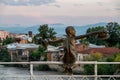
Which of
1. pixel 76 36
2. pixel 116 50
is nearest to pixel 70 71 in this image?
pixel 76 36

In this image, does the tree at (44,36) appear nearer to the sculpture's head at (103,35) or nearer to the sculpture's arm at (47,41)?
the sculpture's arm at (47,41)

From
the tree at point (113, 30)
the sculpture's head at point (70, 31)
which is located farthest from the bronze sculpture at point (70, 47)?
the tree at point (113, 30)

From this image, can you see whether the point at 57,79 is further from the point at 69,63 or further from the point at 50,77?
the point at 69,63

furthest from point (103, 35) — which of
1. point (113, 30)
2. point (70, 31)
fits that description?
point (113, 30)

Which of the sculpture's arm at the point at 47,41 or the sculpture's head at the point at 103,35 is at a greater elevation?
the sculpture's head at the point at 103,35

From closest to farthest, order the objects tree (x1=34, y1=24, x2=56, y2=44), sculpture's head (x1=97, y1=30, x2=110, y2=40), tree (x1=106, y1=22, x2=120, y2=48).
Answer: sculpture's head (x1=97, y1=30, x2=110, y2=40) < tree (x1=34, y1=24, x2=56, y2=44) < tree (x1=106, y1=22, x2=120, y2=48)

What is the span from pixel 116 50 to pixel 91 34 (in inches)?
891

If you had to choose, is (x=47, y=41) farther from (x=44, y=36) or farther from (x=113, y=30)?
(x=113, y=30)

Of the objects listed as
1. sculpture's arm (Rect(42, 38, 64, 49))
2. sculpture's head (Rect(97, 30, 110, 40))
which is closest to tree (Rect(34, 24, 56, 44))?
sculpture's arm (Rect(42, 38, 64, 49))

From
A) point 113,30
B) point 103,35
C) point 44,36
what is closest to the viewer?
point 103,35

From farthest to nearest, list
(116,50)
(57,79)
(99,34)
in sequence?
(116,50) → (57,79) → (99,34)

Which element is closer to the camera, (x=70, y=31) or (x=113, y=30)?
(x=70, y=31)

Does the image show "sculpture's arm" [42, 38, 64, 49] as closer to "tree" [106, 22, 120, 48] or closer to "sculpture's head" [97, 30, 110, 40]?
"sculpture's head" [97, 30, 110, 40]

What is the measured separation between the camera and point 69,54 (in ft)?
4.59
